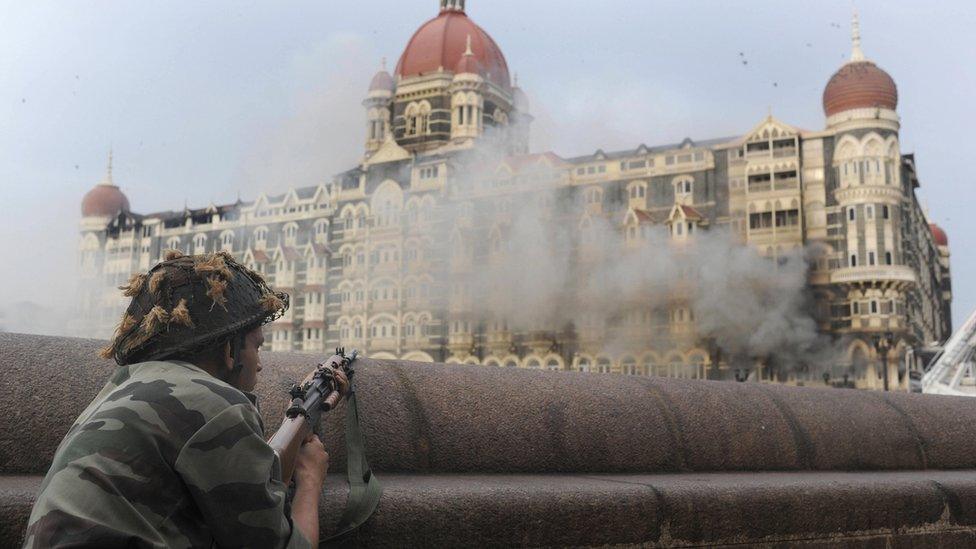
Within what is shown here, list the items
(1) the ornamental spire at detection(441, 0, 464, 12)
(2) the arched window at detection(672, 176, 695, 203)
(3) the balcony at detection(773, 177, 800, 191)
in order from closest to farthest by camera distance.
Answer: (3) the balcony at detection(773, 177, 800, 191) → (2) the arched window at detection(672, 176, 695, 203) → (1) the ornamental spire at detection(441, 0, 464, 12)

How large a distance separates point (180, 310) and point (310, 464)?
1.72 feet

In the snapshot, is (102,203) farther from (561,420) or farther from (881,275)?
(561,420)

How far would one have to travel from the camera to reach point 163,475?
1.56 metres

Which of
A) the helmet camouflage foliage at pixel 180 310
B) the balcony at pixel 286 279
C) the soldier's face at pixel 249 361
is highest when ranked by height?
the balcony at pixel 286 279

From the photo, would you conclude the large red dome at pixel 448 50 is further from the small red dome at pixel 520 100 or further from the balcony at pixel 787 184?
the balcony at pixel 787 184

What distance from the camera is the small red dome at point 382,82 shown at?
155ft

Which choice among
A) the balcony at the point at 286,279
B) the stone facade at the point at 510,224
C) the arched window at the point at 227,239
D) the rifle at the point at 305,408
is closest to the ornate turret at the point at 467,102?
the stone facade at the point at 510,224

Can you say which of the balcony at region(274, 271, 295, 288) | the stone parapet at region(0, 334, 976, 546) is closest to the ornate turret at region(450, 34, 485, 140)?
the balcony at region(274, 271, 295, 288)

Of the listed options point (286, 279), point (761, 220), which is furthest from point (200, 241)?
point (761, 220)

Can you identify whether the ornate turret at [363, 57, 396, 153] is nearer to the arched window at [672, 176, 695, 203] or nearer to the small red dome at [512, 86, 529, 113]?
the small red dome at [512, 86, 529, 113]

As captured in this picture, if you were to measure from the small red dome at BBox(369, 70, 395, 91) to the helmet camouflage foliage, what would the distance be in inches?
1834

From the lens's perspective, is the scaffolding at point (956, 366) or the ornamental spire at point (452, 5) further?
the ornamental spire at point (452, 5)

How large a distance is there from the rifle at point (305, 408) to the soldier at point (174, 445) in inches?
6.3

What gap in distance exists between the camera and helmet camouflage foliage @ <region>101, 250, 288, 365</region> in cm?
178
